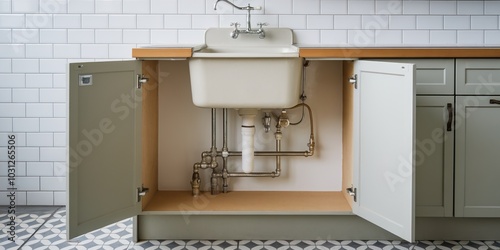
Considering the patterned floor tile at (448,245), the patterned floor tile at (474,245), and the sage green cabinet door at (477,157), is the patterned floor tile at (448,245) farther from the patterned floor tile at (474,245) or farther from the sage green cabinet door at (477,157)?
the sage green cabinet door at (477,157)

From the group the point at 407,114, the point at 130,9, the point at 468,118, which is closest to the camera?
the point at 407,114

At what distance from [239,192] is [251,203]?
12.1 inches

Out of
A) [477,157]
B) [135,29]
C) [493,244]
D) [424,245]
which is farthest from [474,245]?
[135,29]

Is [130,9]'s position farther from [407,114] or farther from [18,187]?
[407,114]

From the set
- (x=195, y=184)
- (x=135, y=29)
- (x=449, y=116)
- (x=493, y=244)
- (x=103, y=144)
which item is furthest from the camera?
(x=135, y=29)

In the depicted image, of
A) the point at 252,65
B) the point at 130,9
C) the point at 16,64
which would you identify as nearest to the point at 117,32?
the point at 130,9

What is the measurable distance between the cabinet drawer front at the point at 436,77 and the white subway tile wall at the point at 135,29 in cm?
64

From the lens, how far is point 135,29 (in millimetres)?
3523

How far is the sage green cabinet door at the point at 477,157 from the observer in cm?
289

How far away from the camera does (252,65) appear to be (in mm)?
2887

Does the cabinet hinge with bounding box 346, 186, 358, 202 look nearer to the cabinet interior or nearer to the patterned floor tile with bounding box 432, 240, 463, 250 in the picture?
the cabinet interior

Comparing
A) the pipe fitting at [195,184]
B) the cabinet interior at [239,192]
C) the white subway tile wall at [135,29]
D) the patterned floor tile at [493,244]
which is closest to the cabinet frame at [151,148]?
the cabinet interior at [239,192]

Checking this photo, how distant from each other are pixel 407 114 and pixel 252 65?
0.80 metres

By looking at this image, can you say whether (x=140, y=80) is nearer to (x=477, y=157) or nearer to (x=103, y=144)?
(x=103, y=144)
